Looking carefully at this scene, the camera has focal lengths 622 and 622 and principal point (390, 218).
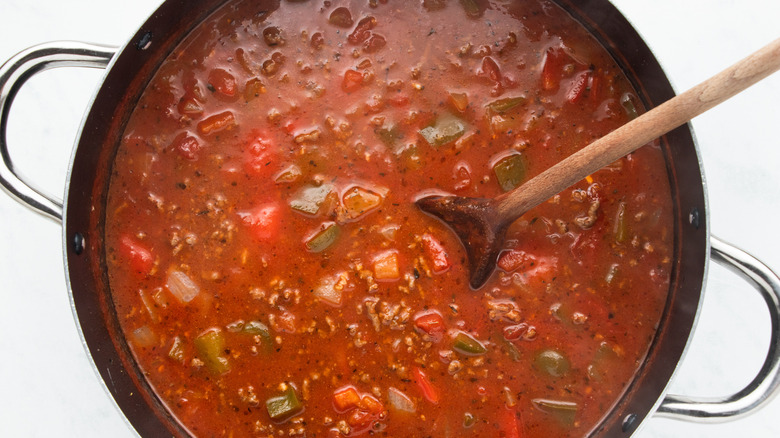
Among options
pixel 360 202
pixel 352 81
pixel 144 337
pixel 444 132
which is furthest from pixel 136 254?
pixel 444 132

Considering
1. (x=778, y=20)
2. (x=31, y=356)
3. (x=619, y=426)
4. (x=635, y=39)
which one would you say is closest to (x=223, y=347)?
(x=31, y=356)

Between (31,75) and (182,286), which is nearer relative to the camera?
(31,75)

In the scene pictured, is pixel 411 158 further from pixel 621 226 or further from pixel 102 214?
pixel 102 214

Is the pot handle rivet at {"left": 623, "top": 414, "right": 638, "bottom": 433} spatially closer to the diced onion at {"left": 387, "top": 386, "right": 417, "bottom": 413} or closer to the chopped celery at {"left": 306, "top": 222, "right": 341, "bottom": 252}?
the diced onion at {"left": 387, "top": 386, "right": 417, "bottom": 413}

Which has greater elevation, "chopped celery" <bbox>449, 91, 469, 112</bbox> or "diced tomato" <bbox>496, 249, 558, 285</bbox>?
"chopped celery" <bbox>449, 91, 469, 112</bbox>

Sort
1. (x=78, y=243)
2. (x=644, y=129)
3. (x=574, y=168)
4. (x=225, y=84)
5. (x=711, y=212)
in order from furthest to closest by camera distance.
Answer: (x=711, y=212) → (x=225, y=84) → (x=78, y=243) → (x=574, y=168) → (x=644, y=129)

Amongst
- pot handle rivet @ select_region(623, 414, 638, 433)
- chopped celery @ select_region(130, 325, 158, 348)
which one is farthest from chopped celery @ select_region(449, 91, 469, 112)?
chopped celery @ select_region(130, 325, 158, 348)
